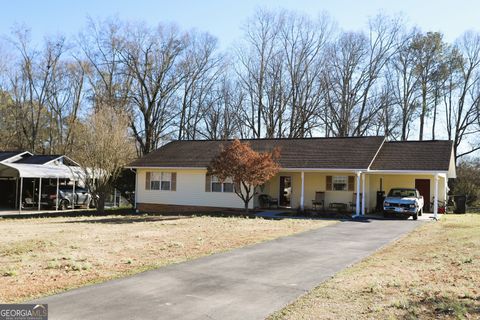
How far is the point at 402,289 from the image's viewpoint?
26.4 feet

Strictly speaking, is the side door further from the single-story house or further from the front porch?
the front porch

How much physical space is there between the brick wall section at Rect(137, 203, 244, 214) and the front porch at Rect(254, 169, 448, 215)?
2.06 meters

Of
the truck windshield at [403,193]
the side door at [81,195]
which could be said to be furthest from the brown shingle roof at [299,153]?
the side door at [81,195]

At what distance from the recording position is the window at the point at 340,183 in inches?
1072

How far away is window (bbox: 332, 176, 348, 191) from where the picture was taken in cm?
2722

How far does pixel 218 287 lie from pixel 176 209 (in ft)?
71.9

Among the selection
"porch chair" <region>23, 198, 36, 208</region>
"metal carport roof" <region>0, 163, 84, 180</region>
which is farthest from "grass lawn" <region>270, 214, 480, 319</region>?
"porch chair" <region>23, 198, 36, 208</region>

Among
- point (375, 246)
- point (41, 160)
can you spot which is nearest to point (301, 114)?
point (41, 160)

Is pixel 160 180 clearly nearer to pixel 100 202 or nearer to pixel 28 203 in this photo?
pixel 100 202

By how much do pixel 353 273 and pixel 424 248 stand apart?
471cm

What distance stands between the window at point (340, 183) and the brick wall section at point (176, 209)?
5.59 metres

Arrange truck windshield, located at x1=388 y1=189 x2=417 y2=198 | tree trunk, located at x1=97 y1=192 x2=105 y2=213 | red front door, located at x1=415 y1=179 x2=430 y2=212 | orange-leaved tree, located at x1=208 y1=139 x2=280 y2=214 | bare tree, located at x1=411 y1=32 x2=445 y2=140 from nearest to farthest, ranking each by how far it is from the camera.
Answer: orange-leaved tree, located at x1=208 y1=139 x2=280 y2=214
truck windshield, located at x1=388 y1=189 x2=417 y2=198
red front door, located at x1=415 y1=179 x2=430 y2=212
tree trunk, located at x1=97 y1=192 x2=105 y2=213
bare tree, located at x1=411 y1=32 x2=445 y2=140

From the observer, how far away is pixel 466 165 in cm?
4138

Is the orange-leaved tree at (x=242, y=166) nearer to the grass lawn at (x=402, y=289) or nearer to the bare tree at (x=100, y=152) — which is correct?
the bare tree at (x=100, y=152)
